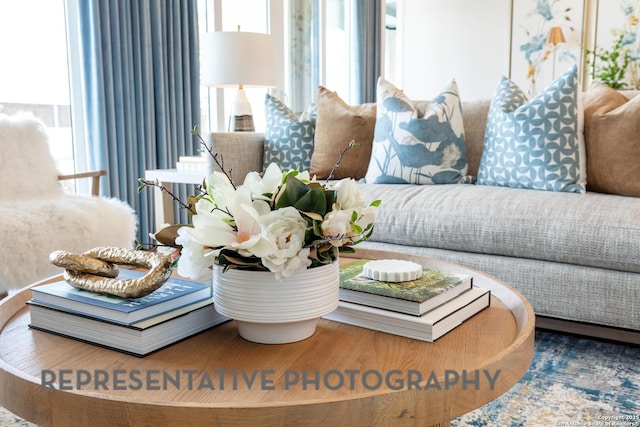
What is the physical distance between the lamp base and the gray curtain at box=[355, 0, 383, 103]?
2.63 metres

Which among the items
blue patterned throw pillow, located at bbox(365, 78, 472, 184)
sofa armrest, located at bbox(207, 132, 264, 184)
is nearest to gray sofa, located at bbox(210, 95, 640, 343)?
blue patterned throw pillow, located at bbox(365, 78, 472, 184)

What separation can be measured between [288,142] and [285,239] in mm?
2015

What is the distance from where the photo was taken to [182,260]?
0.85 meters

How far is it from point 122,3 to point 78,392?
286 centimetres

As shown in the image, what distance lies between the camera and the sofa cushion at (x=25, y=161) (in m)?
2.39

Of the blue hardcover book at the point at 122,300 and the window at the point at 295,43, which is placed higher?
the window at the point at 295,43

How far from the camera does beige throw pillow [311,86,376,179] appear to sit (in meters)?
2.67

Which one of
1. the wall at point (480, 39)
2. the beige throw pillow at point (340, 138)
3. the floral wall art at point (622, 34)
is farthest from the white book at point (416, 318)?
the wall at point (480, 39)

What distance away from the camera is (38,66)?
300 cm

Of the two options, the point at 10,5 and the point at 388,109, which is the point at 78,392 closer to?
the point at 388,109

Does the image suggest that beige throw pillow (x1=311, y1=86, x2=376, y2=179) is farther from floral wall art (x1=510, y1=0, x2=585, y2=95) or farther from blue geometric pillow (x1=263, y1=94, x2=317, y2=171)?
floral wall art (x1=510, y1=0, x2=585, y2=95)

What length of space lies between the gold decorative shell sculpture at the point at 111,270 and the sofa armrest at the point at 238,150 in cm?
173

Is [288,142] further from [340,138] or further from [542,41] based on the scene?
[542,41]

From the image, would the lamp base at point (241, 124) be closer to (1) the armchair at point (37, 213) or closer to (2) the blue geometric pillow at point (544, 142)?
(1) the armchair at point (37, 213)
